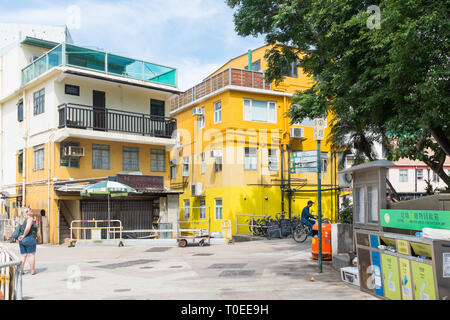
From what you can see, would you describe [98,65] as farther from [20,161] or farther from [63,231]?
[63,231]

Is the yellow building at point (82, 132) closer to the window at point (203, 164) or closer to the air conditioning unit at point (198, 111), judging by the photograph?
the air conditioning unit at point (198, 111)

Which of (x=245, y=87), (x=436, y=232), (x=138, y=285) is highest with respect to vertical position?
(x=245, y=87)

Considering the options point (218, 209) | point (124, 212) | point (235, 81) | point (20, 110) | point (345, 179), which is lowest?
point (218, 209)

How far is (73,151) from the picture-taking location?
23.1m

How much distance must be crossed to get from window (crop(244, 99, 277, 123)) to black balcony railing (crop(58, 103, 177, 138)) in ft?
16.0

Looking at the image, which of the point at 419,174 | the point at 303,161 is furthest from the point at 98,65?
the point at 419,174

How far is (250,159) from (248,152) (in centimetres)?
46

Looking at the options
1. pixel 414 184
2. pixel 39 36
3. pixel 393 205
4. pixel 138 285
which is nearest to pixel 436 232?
pixel 393 205

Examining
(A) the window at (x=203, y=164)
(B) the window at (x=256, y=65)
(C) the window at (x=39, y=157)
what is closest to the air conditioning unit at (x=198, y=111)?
(A) the window at (x=203, y=164)

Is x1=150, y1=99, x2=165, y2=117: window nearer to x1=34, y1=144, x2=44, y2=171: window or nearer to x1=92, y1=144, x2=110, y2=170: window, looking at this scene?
x1=92, y1=144, x2=110, y2=170: window

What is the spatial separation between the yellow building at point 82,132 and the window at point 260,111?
4.86 metres
